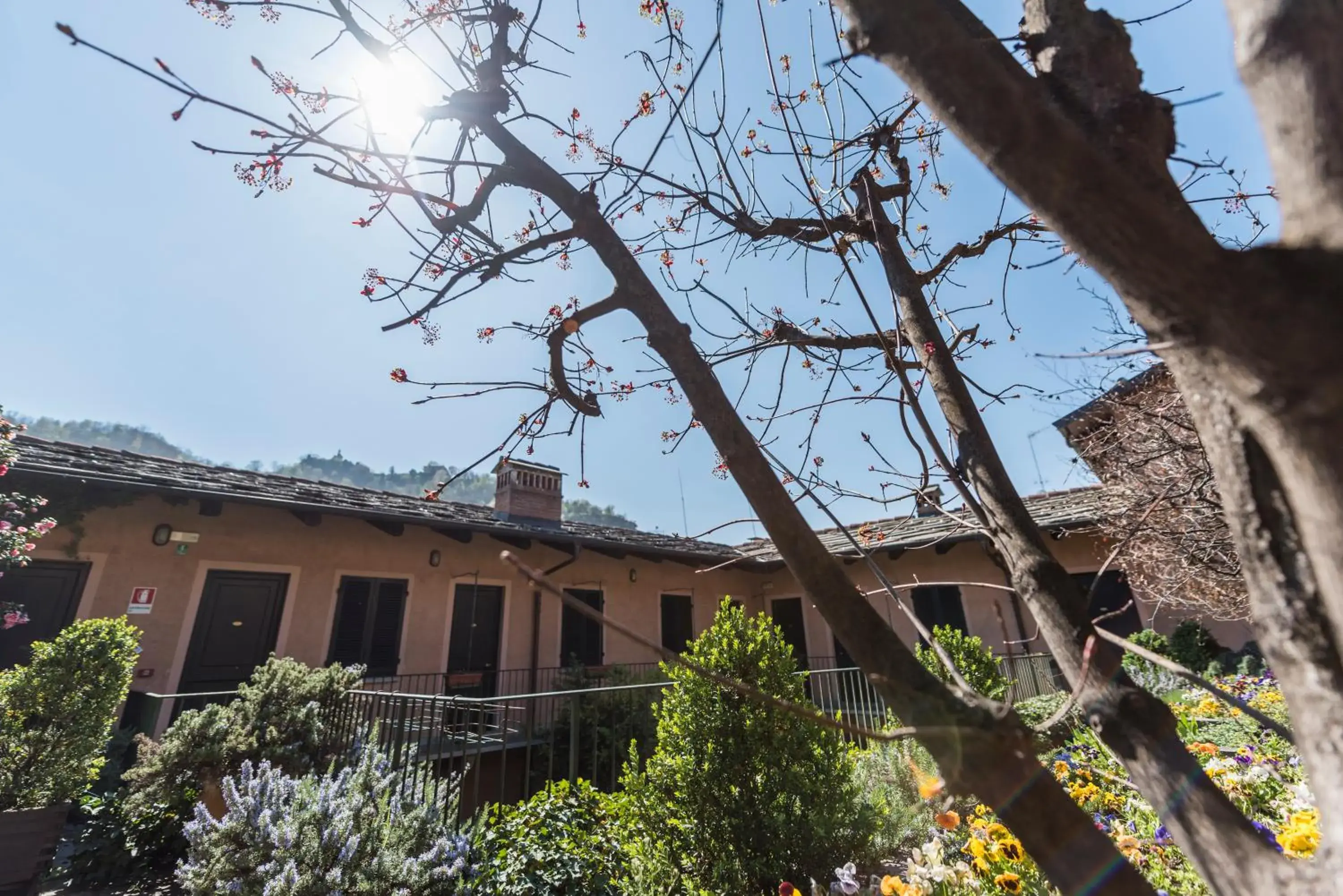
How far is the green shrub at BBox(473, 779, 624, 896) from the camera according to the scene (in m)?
2.94

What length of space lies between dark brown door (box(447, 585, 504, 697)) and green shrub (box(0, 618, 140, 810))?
4.45m

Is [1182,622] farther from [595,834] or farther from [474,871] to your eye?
[474,871]

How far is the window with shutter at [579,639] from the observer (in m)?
9.90

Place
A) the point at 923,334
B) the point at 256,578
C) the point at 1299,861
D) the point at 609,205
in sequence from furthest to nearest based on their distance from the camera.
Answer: the point at 256,578 < the point at 609,205 < the point at 923,334 < the point at 1299,861

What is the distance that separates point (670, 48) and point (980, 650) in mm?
6102

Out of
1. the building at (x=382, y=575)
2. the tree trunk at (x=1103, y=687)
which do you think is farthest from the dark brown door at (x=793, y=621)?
the tree trunk at (x=1103, y=687)

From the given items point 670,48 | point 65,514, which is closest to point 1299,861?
point 670,48

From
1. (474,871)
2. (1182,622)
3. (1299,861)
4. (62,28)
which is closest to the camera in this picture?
(1299,861)

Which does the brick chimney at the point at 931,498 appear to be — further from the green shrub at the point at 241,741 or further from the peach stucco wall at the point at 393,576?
the green shrub at the point at 241,741

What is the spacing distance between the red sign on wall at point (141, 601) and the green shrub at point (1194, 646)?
42.3 ft

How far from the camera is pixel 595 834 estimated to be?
3.49 meters

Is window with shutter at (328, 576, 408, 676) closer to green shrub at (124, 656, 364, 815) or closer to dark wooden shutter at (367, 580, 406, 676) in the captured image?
dark wooden shutter at (367, 580, 406, 676)

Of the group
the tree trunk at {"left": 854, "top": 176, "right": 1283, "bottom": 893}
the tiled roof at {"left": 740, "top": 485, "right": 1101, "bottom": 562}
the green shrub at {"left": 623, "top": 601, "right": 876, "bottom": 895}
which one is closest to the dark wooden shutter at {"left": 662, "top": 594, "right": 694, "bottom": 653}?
the tiled roof at {"left": 740, "top": 485, "right": 1101, "bottom": 562}

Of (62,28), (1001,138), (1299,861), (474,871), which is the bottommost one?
(474,871)
